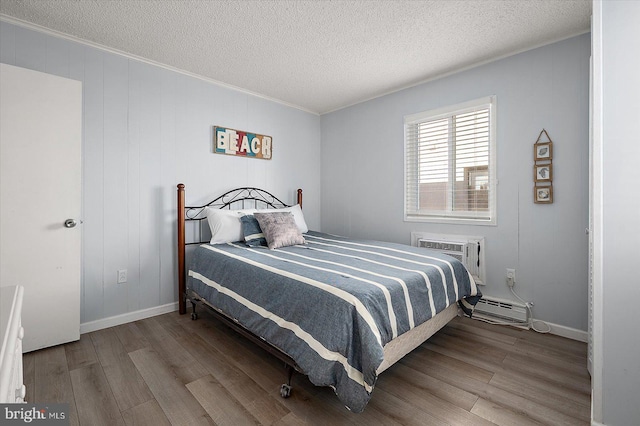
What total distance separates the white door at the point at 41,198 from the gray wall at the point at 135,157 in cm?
15

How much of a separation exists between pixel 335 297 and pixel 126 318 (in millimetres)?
2272

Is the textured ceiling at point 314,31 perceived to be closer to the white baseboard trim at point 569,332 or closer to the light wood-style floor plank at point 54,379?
the white baseboard trim at point 569,332

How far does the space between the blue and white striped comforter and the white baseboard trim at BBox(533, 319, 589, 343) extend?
0.73 meters

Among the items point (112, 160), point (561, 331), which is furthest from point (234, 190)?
point (561, 331)

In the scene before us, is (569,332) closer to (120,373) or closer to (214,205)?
(120,373)

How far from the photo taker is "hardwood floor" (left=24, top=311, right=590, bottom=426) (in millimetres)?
1562

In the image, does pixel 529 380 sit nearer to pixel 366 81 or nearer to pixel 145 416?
pixel 145 416

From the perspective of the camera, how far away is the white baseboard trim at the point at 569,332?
2.36 m

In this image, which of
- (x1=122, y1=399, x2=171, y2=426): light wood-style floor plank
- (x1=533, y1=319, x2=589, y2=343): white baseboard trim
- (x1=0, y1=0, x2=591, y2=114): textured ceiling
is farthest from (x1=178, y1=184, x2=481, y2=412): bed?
(x1=0, y1=0, x2=591, y2=114): textured ceiling

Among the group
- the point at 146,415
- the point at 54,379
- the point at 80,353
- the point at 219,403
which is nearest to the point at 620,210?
the point at 219,403

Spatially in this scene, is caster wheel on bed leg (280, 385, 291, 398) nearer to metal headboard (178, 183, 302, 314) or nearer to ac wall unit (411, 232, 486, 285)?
metal headboard (178, 183, 302, 314)

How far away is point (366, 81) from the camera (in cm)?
333

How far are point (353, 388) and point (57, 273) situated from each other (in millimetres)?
2370

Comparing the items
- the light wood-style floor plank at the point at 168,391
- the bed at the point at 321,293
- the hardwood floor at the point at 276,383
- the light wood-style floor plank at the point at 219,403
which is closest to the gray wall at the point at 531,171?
the hardwood floor at the point at 276,383
